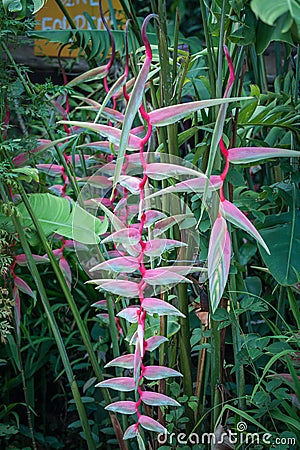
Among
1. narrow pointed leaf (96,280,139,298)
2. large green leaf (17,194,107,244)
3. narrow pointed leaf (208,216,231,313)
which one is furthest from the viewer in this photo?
large green leaf (17,194,107,244)

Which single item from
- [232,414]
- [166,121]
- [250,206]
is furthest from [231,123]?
[232,414]

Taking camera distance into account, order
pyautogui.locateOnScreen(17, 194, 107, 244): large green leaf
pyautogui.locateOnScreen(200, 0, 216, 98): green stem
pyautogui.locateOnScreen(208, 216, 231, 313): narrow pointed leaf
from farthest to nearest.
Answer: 1. pyautogui.locateOnScreen(17, 194, 107, 244): large green leaf
2. pyautogui.locateOnScreen(200, 0, 216, 98): green stem
3. pyautogui.locateOnScreen(208, 216, 231, 313): narrow pointed leaf

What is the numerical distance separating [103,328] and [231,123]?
2.10 feet

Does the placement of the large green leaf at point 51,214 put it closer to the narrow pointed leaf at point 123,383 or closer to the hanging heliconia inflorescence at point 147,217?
the hanging heliconia inflorescence at point 147,217

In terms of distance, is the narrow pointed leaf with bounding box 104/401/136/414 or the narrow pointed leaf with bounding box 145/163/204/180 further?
the narrow pointed leaf with bounding box 104/401/136/414

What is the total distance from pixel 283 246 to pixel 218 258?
357 millimetres

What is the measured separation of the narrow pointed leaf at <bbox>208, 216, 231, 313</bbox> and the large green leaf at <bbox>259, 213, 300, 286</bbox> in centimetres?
26

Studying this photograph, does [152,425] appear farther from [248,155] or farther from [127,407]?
[248,155]

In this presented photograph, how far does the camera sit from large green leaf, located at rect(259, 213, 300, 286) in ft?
2.80

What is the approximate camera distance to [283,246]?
92cm

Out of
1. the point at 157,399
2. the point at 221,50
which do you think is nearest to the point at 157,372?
the point at 157,399

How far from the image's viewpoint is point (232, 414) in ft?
3.15

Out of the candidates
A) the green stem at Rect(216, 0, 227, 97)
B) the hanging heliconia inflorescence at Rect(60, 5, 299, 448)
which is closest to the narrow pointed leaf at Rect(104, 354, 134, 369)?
the hanging heliconia inflorescence at Rect(60, 5, 299, 448)

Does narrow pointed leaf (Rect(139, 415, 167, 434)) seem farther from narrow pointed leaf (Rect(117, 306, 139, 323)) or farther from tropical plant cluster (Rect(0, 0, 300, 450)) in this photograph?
narrow pointed leaf (Rect(117, 306, 139, 323))
